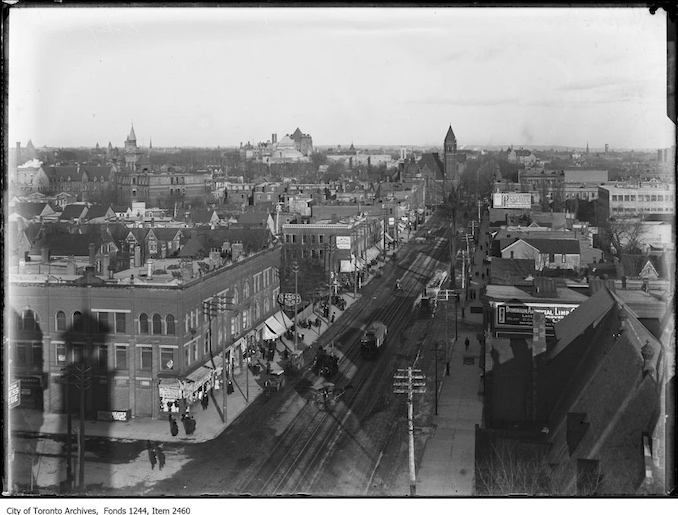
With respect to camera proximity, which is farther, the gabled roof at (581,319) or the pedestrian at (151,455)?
the gabled roof at (581,319)

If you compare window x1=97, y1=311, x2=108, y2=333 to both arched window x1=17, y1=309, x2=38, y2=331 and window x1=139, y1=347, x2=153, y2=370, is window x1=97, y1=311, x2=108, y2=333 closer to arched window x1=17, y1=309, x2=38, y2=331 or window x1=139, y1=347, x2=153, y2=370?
window x1=139, y1=347, x2=153, y2=370

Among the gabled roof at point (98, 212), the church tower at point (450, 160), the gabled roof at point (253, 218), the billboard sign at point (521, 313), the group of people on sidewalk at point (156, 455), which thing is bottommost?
the group of people on sidewalk at point (156, 455)

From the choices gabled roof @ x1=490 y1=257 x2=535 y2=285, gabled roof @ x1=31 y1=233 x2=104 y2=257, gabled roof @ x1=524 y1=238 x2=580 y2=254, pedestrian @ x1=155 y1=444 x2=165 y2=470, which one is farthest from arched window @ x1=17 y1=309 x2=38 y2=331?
gabled roof @ x1=524 y1=238 x2=580 y2=254

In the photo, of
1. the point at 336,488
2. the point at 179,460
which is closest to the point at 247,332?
the point at 179,460

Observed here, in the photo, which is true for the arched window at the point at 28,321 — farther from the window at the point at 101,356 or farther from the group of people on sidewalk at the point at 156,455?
the group of people on sidewalk at the point at 156,455

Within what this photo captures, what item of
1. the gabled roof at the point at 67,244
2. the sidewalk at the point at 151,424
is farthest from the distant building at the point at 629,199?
the sidewalk at the point at 151,424

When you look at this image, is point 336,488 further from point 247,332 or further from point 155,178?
point 155,178

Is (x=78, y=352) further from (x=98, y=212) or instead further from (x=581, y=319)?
(x=98, y=212)

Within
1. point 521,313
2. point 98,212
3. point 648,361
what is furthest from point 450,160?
point 648,361
